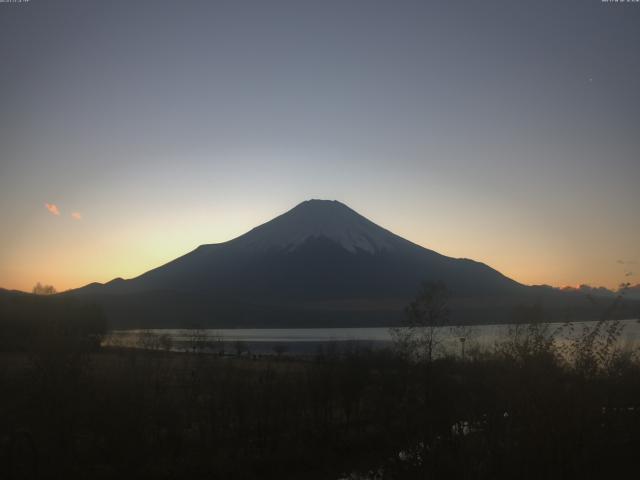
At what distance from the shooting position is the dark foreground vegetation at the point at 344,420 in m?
10.7

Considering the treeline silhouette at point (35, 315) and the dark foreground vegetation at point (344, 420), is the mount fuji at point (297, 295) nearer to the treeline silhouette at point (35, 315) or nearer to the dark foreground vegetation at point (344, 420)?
the treeline silhouette at point (35, 315)

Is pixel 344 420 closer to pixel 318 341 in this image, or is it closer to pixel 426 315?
pixel 426 315

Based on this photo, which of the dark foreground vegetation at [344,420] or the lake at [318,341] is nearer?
the dark foreground vegetation at [344,420]

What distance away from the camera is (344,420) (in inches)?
959

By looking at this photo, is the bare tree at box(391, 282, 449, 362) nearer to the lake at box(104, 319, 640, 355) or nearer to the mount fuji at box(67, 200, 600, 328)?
the lake at box(104, 319, 640, 355)

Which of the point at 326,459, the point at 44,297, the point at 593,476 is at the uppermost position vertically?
the point at 44,297

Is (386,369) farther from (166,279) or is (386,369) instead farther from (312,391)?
(166,279)

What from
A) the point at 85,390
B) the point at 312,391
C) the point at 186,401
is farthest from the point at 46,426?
the point at 312,391

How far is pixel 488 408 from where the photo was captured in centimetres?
1609

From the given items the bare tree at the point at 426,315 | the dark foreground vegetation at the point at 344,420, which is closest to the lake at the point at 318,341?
the bare tree at the point at 426,315

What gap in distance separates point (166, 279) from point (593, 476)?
191 metres

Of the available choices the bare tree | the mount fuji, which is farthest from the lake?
the mount fuji

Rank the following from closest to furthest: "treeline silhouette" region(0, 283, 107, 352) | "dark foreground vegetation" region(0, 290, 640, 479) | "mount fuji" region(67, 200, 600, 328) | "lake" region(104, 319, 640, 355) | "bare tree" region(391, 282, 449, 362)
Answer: "dark foreground vegetation" region(0, 290, 640, 479) → "bare tree" region(391, 282, 449, 362) → "lake" region(104, 319, 640, 355) → "treeline silhouette" region(0, 283, 107, 352) → "mount fuji" region(67, 200, 600, 328)

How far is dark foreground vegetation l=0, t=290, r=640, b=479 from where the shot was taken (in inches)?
420
